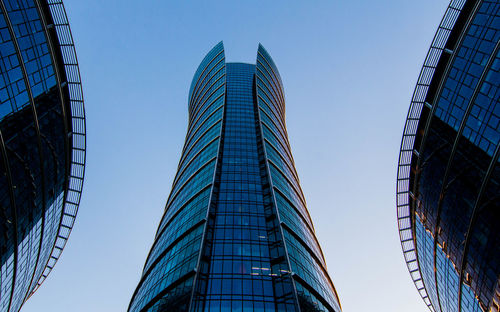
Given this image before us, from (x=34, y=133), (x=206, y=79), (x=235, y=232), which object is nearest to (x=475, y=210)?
(x=235, y=232)

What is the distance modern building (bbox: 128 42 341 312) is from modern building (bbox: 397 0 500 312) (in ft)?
36.2

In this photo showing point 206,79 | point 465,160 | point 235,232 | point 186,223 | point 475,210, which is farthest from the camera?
point 206,79

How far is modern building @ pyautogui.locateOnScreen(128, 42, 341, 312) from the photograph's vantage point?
28109 mm

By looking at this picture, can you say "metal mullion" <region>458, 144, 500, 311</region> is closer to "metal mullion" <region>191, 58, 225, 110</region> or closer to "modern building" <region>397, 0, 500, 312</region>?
"modern building" <region>397, 0, 500, 312</region>

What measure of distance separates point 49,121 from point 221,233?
16648 mm

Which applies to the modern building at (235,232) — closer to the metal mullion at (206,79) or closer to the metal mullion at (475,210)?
the metal mullion at (475,210)

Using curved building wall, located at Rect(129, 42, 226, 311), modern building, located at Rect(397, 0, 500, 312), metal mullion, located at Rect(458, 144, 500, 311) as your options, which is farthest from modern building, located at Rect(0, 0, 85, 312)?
metal mullion, located at Rect(458, 144, 500, 311)

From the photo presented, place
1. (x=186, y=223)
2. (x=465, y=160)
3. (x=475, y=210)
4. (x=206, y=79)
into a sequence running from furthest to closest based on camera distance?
(x=206, y=79)
(x=186, y=223)
(x=465, y=160)
(x=475, y=210)

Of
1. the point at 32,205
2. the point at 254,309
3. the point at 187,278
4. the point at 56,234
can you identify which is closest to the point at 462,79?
the point at 254,309

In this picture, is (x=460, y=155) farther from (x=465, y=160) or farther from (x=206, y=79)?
(x=206, y=79)

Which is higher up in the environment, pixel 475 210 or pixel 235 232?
pixel 235 232

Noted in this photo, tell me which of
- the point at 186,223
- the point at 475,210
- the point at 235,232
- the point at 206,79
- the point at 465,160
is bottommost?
the point at 475,210

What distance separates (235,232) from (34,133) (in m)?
17.7

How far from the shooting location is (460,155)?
94.3 feet
